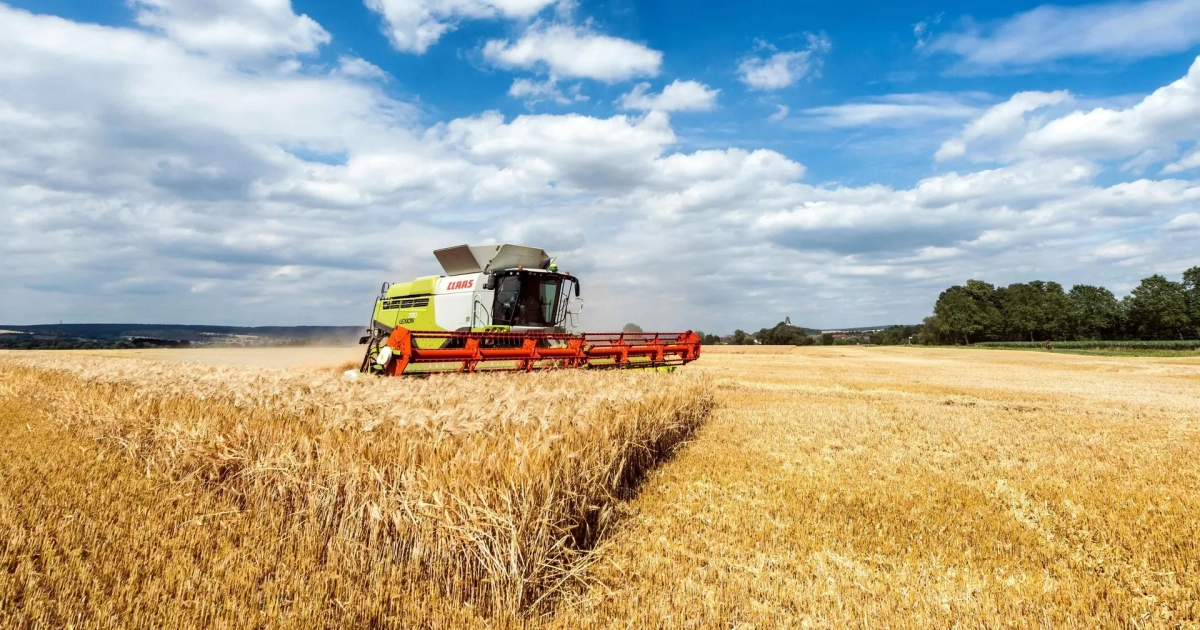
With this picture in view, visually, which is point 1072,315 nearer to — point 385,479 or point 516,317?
point 516,317

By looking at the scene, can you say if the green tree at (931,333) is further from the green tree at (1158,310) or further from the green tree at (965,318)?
the green tree at (1158,310)

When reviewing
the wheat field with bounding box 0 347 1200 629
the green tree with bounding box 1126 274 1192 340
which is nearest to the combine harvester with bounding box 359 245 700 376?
the wheat field with bounding box 0 347 1200 629

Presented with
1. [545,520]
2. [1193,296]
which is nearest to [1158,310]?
[1193,296]

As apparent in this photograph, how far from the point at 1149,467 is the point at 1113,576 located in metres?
3.10

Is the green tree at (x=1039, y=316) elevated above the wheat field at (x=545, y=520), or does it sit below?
above

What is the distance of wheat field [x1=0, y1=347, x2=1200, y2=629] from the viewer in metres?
2.89

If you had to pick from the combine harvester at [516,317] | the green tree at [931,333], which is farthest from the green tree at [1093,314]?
the combine harvester at [516,317]

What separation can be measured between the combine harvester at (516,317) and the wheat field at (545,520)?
13.0ft

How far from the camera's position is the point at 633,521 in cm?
423

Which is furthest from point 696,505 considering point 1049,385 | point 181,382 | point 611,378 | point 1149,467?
point 1049,385

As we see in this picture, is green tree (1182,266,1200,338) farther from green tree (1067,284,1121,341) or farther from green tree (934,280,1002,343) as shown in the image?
green tree (934,280,1002,343)

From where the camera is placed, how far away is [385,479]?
11.4 ft

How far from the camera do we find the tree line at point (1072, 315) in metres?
54.7

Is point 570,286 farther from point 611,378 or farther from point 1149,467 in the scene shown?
point 1149,467
